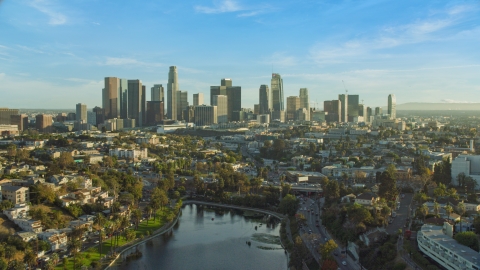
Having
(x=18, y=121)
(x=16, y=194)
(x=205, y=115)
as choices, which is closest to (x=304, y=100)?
(x=205, y=115)

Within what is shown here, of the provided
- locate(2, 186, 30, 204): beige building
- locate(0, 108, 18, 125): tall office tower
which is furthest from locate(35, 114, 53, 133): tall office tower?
locate(2, 186, 30, 204): beige building

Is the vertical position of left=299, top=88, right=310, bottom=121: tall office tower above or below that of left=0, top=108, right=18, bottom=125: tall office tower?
above

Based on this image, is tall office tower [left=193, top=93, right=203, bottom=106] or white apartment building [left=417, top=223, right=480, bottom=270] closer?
white apartment building [left=417, top=223, right=480, bottom=270]

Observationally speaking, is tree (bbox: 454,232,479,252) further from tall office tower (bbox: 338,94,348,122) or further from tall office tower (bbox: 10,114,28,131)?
tall office tower (bbox: 338,94,348,122)

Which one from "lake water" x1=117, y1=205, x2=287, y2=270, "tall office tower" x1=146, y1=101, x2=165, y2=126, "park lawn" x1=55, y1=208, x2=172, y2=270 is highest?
"tall office tower" x1=146, y1=101, x2=165, y2=126

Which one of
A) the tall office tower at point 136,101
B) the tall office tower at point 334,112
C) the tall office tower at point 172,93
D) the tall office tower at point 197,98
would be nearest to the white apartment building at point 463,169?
the tall office tower at point 136,101

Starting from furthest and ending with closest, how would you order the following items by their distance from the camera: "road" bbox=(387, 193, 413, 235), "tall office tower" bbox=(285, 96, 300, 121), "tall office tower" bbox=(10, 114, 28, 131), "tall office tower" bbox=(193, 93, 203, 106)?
1. "tall office tower" bbox=(193, 93, 203, 106)
2. "tall office tower" bbox=(285, 96, 300, 121)
3. "tall office tower" bbox=(10, 114, 28, 131)
4. "road" bbox=(387, 193, 413, 235)

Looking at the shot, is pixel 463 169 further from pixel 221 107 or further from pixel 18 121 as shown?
pixel 221 107
